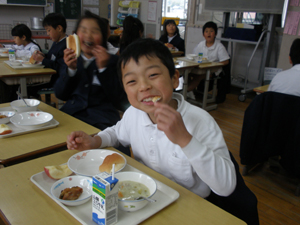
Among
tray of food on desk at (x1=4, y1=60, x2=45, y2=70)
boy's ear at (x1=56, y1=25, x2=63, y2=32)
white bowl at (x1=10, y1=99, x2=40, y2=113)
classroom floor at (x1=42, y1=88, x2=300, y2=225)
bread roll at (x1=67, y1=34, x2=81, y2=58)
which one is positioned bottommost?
classroom floor at (x1=42, y1=88, x2=300, y2=225)

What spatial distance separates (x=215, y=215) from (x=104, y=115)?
123 cm

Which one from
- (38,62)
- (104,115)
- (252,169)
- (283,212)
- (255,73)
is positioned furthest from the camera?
(255,73)

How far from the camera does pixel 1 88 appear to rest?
313 centimetres

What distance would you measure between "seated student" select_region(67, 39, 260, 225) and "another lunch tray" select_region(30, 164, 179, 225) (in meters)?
0.13

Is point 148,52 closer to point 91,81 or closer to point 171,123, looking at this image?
point 171,123

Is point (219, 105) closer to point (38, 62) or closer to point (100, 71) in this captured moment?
point (38, 62)

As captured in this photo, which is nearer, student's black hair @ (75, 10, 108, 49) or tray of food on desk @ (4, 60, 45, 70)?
student's black hair @ (75, 10, 108, 49)

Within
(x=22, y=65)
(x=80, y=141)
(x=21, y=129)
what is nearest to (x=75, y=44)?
(x=21, y=129)

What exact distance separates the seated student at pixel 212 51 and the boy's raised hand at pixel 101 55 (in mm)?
3044

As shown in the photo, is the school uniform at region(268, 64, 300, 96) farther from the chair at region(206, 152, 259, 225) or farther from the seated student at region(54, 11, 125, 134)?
the chair at region(206, 152, 259, 225)

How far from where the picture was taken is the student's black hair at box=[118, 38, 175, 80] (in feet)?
3.42

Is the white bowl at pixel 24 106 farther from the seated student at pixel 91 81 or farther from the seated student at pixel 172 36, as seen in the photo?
the seated student at pixel 172 36

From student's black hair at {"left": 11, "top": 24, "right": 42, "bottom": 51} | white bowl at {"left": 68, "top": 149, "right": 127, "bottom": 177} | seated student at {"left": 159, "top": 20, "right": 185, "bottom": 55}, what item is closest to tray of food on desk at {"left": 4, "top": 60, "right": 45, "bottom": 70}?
student's black hair at {"left": 11, "top": 24, "right": 42, "bottom": 51}

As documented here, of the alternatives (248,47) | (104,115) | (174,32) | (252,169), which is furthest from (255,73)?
(104,115)
